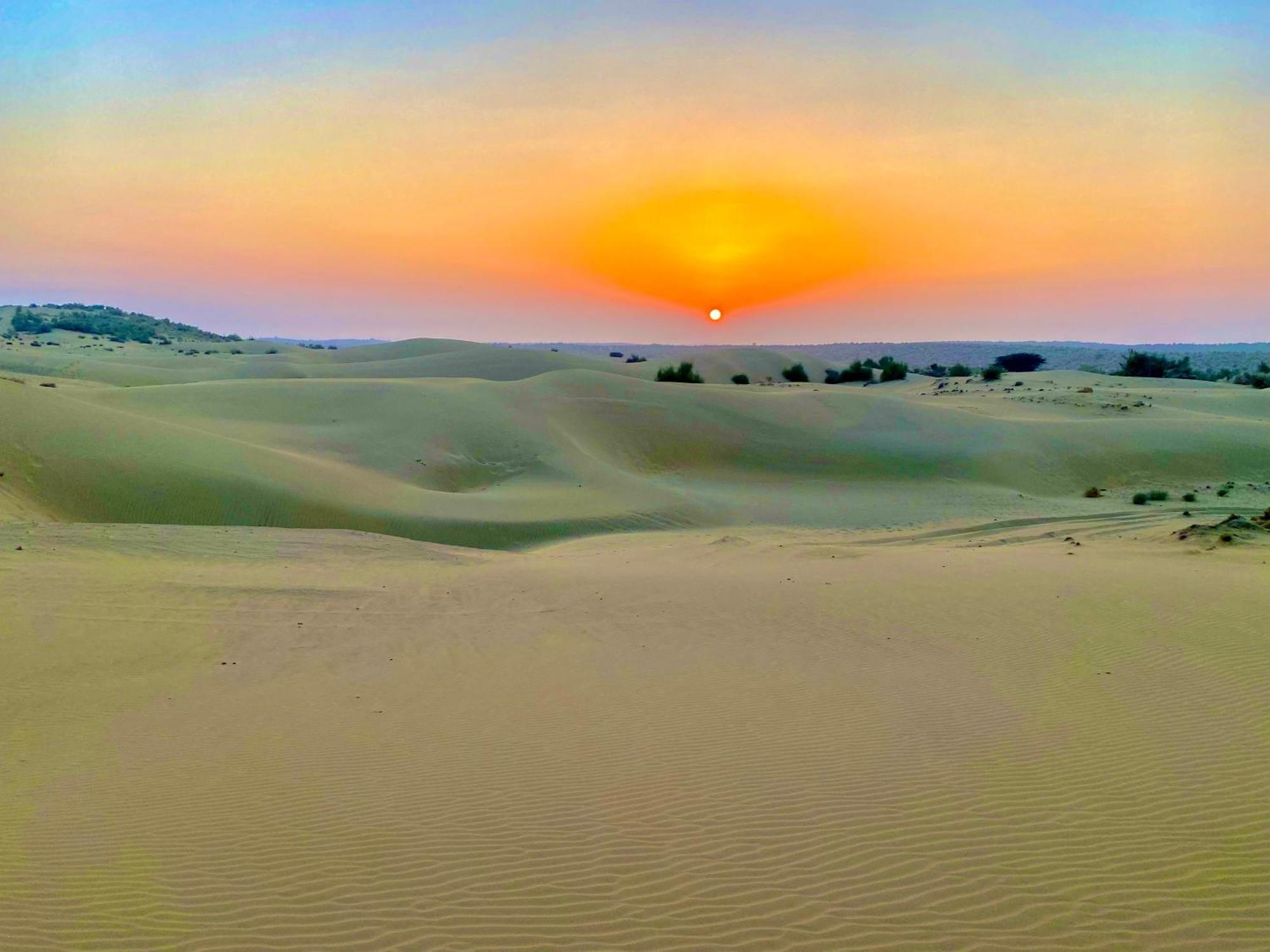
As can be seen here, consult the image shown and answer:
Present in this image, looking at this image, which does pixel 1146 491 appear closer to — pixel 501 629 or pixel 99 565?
pixel 501 629

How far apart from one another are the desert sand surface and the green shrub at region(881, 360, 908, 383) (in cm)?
3292

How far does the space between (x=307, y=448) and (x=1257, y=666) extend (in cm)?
2190

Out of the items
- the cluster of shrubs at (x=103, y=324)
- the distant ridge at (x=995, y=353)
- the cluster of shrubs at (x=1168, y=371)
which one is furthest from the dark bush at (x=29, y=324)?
the cluster of shrubs at (x=1168, y=371)

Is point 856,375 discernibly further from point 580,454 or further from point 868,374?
point 580,454

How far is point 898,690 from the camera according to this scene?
26.7 feet

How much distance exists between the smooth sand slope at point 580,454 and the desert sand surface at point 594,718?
0.65ft

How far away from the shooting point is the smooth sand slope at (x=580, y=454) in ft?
61.9

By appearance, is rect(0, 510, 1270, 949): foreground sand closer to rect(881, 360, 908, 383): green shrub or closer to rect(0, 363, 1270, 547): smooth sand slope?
rect(0, 363, 1270, 547): smooth sand slope

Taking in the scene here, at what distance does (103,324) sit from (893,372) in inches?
2529

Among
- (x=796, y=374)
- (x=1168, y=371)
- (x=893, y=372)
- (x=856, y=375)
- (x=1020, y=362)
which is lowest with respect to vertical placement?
(x=856, y=375)

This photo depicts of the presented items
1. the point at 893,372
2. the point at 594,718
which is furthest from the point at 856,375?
the point at 594,718

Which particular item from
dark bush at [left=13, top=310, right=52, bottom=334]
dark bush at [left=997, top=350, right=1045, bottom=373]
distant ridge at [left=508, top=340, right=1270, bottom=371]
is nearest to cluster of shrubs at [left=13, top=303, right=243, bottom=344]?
dark bush at [left=13, top=310, right=52, bottom=334]

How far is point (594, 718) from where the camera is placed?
24.4 feet

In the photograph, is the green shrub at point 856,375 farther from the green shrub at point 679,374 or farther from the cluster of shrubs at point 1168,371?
the cluster of shrubs at point 1168,371
